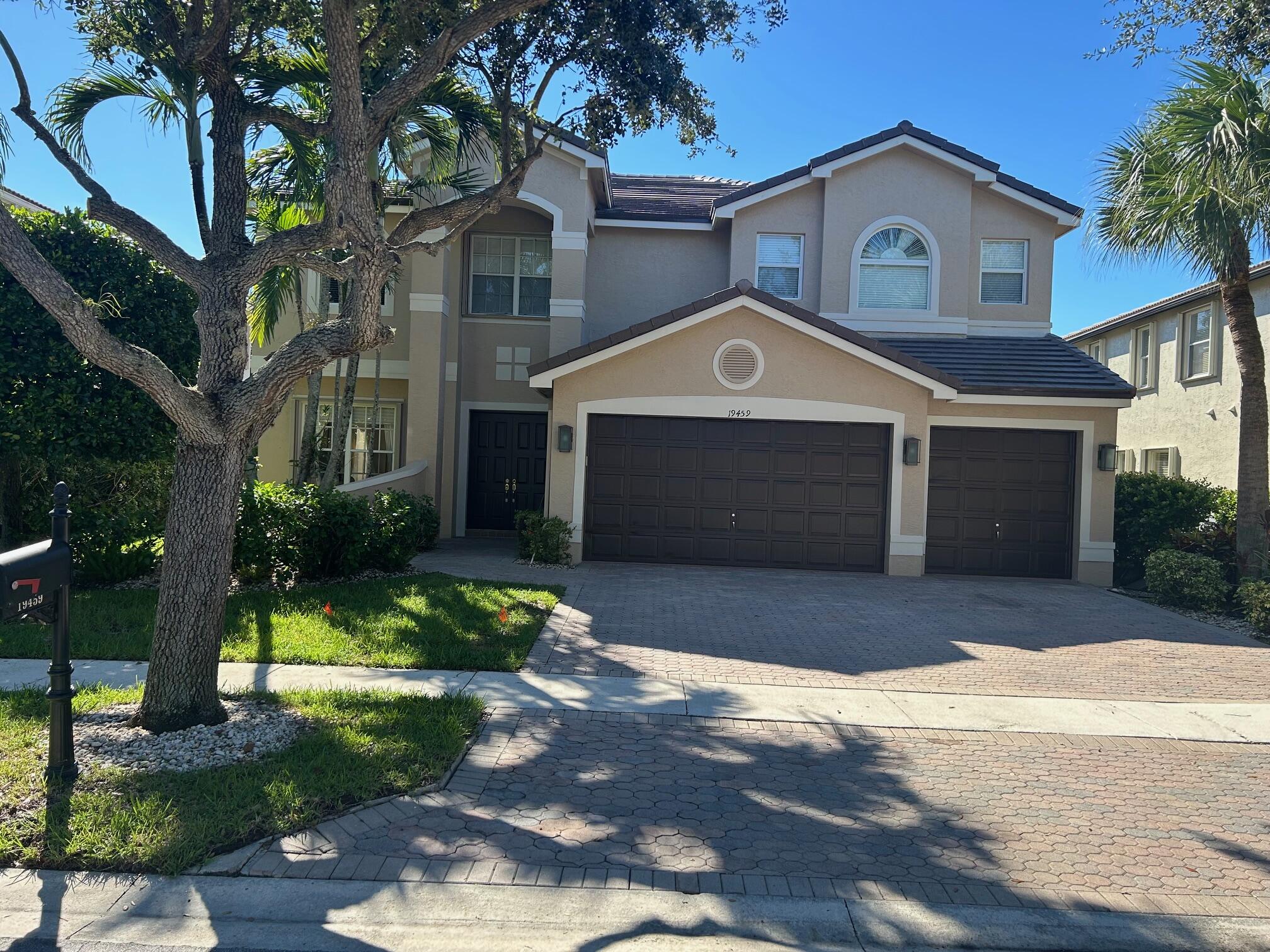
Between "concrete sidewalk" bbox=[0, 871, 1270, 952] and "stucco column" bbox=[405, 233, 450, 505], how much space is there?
1256 centimetres

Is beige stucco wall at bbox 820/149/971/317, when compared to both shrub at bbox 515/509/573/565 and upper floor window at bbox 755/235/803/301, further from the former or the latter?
shrub at bbox 515/509/573/565

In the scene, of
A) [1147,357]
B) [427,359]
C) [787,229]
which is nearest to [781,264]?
[787,229]

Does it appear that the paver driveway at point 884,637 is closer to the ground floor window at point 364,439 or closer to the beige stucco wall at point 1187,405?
the ground floor window at point 364,439

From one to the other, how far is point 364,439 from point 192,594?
13.0 m

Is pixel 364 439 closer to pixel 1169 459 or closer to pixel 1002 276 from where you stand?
pixel 1002 276

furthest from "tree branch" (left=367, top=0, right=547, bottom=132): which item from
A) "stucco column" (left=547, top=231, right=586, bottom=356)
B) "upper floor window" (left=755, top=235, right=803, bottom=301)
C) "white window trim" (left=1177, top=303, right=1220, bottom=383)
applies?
"white window trim" (left=1177, top=303, right=1220, bottom=383)

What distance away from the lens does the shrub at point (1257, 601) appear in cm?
1085

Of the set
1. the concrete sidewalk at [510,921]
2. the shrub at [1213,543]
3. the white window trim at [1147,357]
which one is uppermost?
the white window trim at [1147,357]

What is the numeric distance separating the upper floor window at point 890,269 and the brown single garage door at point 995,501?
130 inches

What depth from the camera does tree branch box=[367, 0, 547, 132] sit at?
23.8 ft

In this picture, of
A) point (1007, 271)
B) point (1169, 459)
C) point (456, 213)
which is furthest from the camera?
point (1169, 459)

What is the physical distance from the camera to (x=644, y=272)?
18.2 m

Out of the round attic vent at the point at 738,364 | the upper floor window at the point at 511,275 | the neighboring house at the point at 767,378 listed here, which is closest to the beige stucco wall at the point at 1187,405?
the neighboring house at the point at 767,378

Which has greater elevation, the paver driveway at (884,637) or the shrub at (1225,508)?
the shrub at (1225,508)
